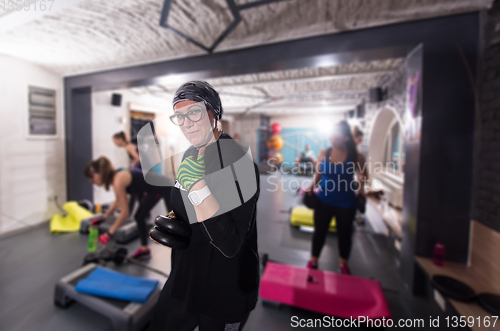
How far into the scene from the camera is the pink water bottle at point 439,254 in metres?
1.94

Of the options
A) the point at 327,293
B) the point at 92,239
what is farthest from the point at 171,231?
the point at 92,239

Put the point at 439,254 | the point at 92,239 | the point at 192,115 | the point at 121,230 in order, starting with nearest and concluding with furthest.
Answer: the point at 192,115, the point at 439,254, the point at 92,239, the point at 121,230

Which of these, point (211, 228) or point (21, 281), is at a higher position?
point (211, 228)

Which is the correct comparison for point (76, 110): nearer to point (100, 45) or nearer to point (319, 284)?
point (100, 45)

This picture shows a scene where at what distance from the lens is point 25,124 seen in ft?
11.1

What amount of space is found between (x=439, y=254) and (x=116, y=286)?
2.83m

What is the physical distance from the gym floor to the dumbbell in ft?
1.97

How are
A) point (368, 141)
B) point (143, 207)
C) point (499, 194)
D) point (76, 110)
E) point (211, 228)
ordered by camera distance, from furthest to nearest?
point (368, 141), point (76, 110), point (143, 207), point (499, 194), point (211, 228)

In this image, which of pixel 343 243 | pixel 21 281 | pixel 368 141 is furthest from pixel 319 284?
pixel 368 141

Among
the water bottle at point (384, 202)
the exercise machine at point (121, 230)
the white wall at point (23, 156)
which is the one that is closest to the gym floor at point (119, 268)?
the exercise machine at point (121, 230)

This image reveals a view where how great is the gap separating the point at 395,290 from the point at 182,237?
2.56 m

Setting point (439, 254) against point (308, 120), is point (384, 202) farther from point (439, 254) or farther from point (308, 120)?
point (308, 120)

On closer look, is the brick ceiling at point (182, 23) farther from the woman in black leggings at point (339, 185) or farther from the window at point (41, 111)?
the woman in black leggings at point (339, 185)

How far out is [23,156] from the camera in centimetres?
344
